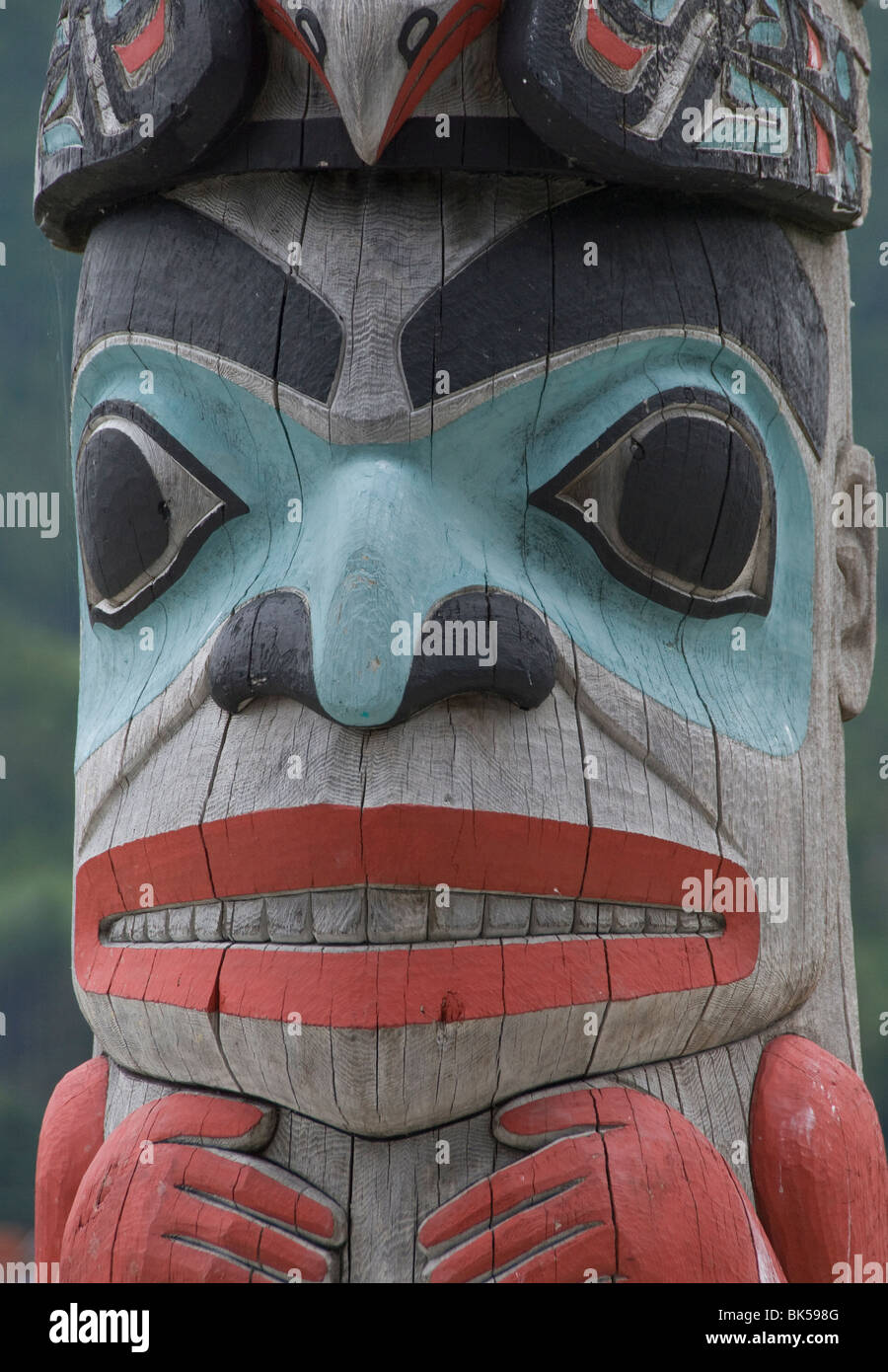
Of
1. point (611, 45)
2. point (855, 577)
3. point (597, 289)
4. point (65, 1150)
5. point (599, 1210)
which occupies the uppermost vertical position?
point (611, 45)

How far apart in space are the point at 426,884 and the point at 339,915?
0.13 metres

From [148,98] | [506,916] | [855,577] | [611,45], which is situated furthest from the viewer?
[855,577]

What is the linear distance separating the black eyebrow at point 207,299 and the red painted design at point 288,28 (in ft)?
0.96

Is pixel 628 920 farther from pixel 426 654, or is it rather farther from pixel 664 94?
pixel 664 94

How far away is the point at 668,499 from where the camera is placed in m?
2.27

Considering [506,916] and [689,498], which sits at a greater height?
[689,498]

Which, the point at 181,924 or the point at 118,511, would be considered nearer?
the point at 181,924

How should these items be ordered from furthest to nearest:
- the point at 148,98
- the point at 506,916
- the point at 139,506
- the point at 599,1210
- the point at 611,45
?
the point at 139,506, the point at 148,98, the point at 611,45, the point at 506,916, the point at 599,1210

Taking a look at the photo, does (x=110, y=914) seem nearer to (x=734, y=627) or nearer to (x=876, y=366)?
(x=734, y=627)

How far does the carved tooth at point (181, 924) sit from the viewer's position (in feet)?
7.33

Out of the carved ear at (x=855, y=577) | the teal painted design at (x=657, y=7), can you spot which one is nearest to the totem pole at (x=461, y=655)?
the teal painted design at (x=657, y=7)

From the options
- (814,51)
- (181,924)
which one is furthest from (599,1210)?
(814,51)

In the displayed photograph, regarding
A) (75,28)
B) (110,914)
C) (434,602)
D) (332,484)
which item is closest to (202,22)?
(75,28)
